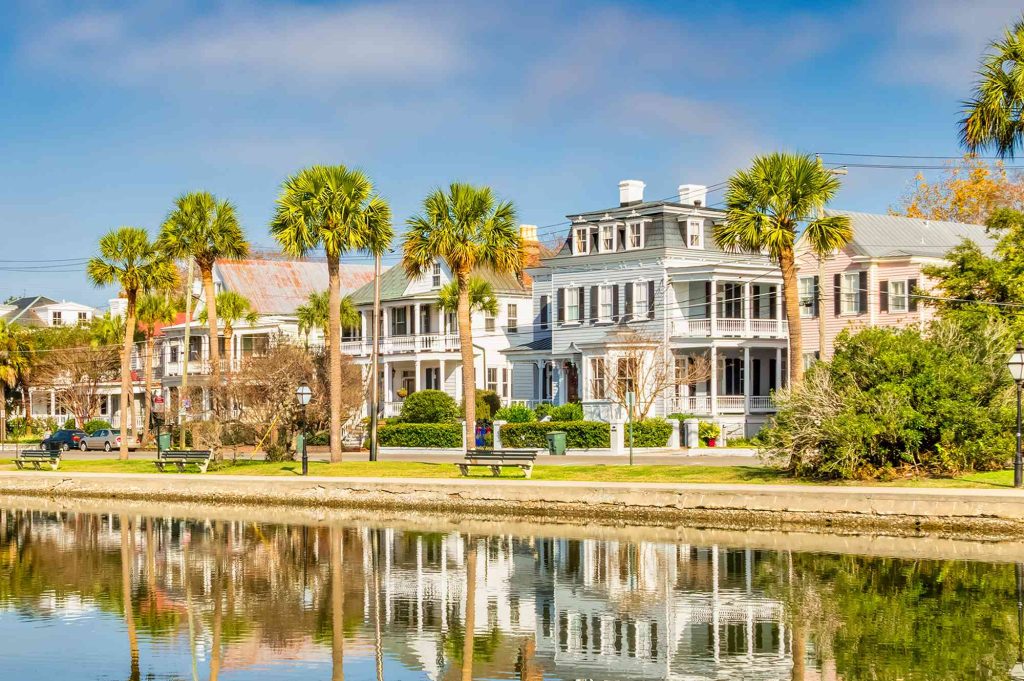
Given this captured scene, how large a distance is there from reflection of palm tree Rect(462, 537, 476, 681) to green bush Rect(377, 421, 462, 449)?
2851 centimetres

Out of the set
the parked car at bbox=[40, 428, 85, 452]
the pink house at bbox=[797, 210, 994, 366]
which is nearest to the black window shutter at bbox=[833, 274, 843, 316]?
the pink house at bbox=[797, 210, 994, 366]

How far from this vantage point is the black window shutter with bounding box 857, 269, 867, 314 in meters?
63.6

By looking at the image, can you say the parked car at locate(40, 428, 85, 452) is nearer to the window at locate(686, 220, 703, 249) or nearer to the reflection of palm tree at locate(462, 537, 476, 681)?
the window at locate(686, 220, 703, 249)

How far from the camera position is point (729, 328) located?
64.4 m

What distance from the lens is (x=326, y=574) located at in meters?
25.7

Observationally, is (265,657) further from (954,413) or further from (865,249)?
(865,249)

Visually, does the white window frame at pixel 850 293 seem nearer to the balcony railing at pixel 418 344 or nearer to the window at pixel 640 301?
the window at pixel 640 301

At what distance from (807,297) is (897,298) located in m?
5.29

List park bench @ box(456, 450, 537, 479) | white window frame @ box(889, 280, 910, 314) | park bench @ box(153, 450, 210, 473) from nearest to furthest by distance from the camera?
park bench @ box(456, 450, 537, 479)
park bench @ box(153, 450, 210, 473)
white window frame @ box(889, 280, 910, 314)

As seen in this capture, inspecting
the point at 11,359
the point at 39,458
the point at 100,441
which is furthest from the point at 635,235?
the point at 11,359

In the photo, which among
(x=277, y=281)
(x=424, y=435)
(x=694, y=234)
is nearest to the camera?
(x=424, y=435)

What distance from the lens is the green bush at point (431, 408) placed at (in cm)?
6212

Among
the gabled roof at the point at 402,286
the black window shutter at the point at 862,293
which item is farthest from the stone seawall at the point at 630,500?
the gabled roof at the point at 402,286

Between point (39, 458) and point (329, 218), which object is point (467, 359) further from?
point (39, 458)
